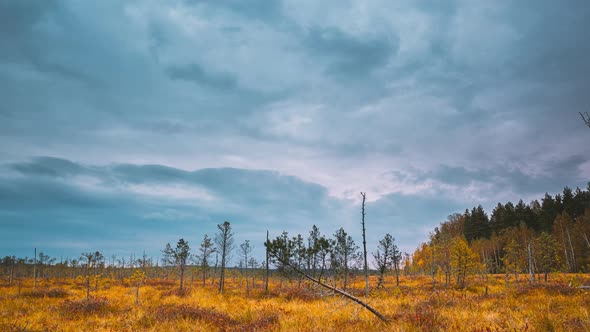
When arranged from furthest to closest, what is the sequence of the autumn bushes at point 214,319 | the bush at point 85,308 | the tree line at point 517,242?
the tree line at point 517,242
the bush at point 85,308
the autumn bushes at point 214,319

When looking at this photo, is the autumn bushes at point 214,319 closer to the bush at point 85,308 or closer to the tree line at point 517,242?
the bush at point 85,308

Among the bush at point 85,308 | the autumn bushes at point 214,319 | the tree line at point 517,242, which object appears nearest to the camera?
the autumn bushes at point 214,319

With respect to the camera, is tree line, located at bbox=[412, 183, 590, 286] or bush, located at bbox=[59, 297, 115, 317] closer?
bush, located at bbox=[59, 297, 115, 317]

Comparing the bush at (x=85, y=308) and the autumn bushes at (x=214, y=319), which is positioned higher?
the autumn bushes at (x=214, y=319)

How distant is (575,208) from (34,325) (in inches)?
3674

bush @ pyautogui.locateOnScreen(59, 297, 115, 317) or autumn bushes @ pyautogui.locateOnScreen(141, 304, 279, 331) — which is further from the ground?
autumn bushes @ pyautogui.locateOnScreen(141, 304, 279, 331)

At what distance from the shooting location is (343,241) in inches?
1876

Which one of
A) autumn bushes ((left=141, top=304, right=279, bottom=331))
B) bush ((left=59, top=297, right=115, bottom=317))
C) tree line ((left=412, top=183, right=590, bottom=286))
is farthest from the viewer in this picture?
tree line ((left=412, top=183, right=590, bottom=286))

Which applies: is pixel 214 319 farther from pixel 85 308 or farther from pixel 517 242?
Answer: pixel 517 242

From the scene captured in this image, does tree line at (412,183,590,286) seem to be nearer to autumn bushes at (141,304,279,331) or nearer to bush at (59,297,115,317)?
autumn bushes at (141,304,279,331)

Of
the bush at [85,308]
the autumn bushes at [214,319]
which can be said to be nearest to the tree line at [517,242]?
the autumn bushes at [214,319]

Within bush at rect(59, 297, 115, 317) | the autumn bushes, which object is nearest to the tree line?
the autumn bushes

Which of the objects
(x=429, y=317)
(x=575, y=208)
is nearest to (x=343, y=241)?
A: (x=429, y=317)

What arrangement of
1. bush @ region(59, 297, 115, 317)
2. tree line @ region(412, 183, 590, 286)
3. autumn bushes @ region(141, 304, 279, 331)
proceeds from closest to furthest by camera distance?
autumn bushes @ region(141, 304, 279, 331) → bush @ region(59, 297, 115, 317) → tree line @ region(412, 183, 590, 286)
